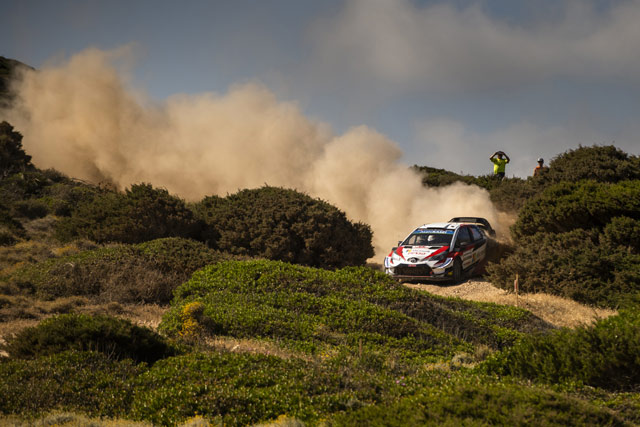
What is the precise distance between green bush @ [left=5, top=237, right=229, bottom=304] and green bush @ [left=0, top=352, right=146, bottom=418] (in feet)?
16.9

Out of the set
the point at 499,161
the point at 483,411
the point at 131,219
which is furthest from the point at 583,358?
the point at 499,161

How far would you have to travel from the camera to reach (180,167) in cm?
2880

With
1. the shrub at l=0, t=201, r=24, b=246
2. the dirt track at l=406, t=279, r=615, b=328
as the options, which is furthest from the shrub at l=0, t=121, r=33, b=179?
the dirt track at l=406, t=279, r=615, b=328

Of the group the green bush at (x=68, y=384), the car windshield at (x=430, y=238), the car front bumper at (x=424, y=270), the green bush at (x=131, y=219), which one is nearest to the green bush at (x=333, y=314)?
the green bush at (x=68, y=384)

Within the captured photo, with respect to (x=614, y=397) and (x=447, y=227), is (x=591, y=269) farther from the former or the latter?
(x=614, y=397)

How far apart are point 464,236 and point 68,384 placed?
1304 centimetres

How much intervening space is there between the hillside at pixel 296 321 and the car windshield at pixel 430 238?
1370 mm

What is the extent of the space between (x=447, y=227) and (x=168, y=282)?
855 cm

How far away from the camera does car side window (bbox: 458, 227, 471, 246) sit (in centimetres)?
1638

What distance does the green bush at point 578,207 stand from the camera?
48.1 feet

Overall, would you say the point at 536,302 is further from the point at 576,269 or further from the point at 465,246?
the point at 465,246

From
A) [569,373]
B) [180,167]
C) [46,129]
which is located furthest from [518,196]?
[46,129]

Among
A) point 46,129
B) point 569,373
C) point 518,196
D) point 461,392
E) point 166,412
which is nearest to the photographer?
point 461,392

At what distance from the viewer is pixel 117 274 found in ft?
39.8
